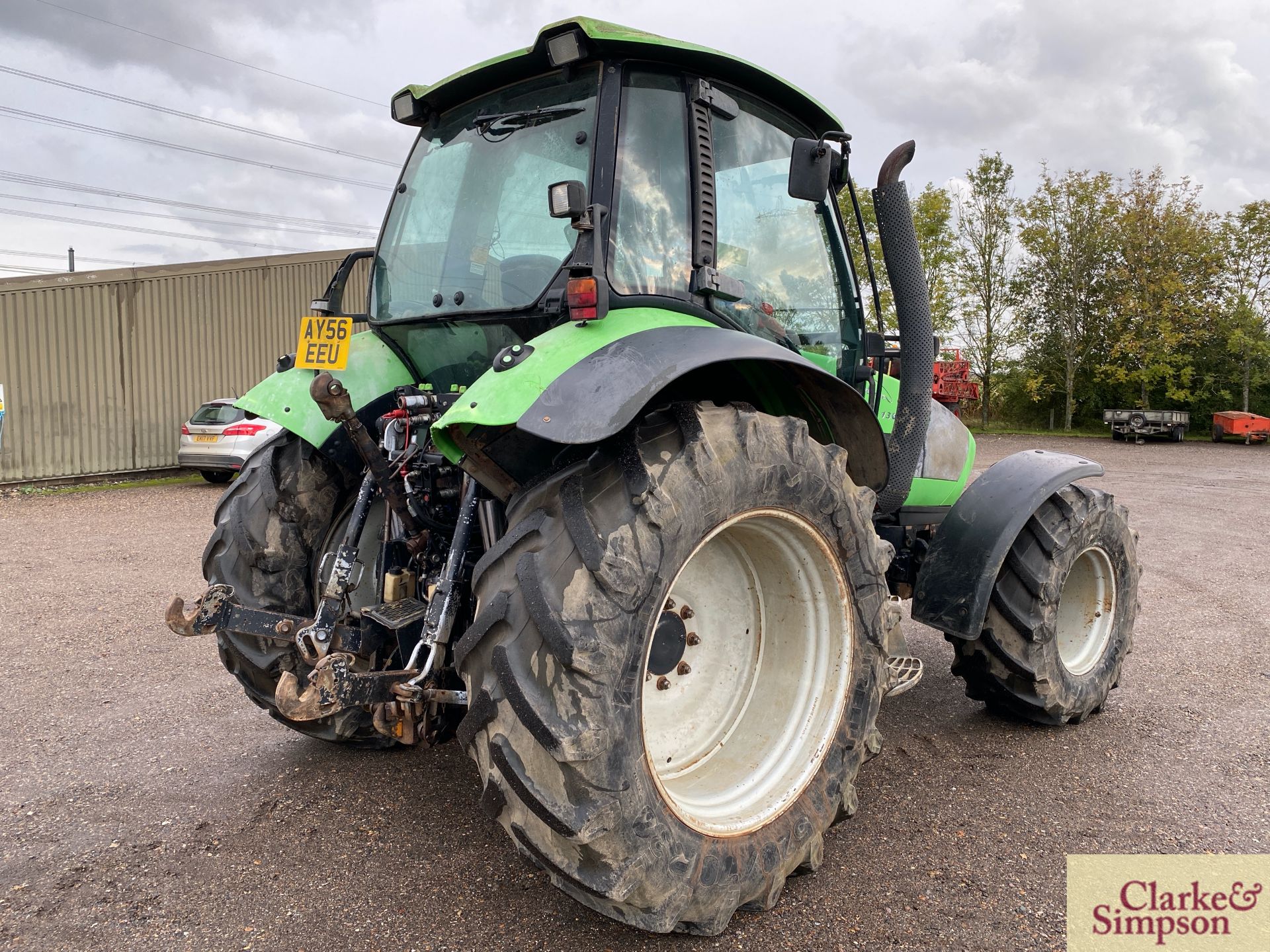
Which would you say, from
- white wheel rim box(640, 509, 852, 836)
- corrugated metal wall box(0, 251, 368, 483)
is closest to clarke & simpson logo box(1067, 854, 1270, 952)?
white wheel rim box(640, 509, 852, 836)

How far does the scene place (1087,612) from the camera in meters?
4.14

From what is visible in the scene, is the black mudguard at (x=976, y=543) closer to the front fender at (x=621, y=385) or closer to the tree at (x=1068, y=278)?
the front fender at (x=621, y=385)

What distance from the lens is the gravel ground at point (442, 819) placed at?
2.47 meters

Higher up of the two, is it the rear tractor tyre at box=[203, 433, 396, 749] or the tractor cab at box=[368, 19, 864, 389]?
the tractor cab at box=[368, 19, 864, 389]

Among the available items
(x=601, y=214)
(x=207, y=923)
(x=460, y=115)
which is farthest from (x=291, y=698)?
(x=460, y=115)

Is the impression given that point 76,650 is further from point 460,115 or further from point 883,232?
point 883,232

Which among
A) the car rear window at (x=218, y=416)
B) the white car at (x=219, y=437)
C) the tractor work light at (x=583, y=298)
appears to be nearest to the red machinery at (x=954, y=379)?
the white car at (x=219, y=437)

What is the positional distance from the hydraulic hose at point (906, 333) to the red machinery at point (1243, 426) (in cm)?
2415

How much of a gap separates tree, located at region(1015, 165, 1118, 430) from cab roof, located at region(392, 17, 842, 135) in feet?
85.4

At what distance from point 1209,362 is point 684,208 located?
28857mm

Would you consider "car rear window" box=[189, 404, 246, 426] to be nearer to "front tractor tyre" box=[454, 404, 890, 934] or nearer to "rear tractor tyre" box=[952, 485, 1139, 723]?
"rear tractor tyre" box=[952, 485, 1139, 723]

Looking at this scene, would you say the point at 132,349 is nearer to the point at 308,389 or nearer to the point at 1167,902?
the point at 308,389

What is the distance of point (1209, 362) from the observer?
86.8ft

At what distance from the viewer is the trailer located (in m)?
23.5
